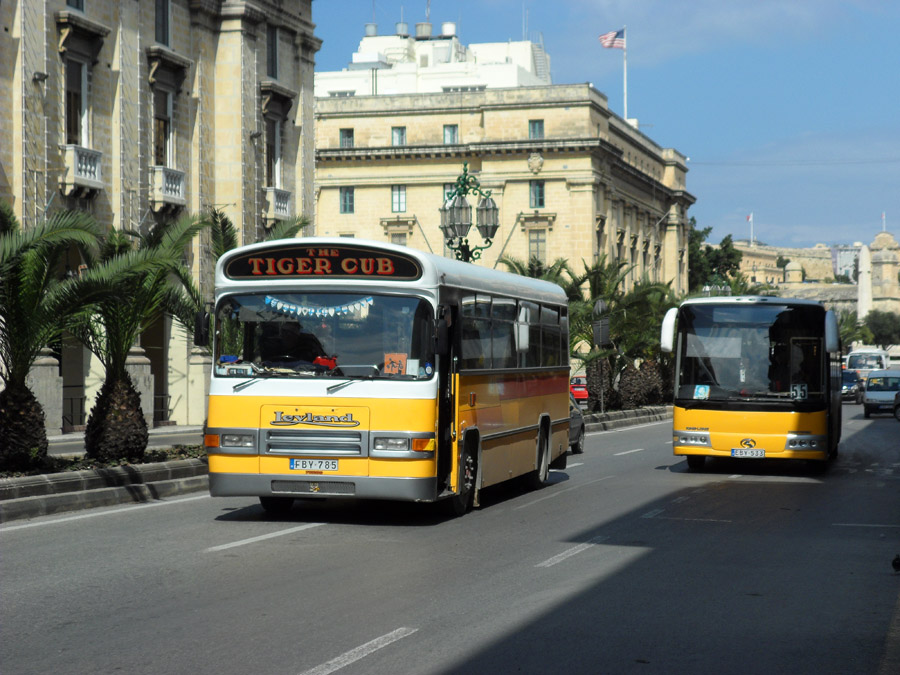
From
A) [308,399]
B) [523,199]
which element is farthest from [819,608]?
[523,199]

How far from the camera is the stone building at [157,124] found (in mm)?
28969

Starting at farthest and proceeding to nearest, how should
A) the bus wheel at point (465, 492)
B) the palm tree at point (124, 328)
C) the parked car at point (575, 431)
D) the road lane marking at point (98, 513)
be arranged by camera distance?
the parked car at point (575, 431) → the palm tree at point (124, 328) → the bus wheel at point (465, 492) → the road lane marking at point (98, 513)

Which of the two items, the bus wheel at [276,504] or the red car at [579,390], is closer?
the bus wheel at [276,504]

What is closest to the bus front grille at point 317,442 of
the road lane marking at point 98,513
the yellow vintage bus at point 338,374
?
the yellow vintage bus at point 338,374

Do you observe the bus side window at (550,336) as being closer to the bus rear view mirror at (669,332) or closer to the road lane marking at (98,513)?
the bus rear view mirror at (669,332)

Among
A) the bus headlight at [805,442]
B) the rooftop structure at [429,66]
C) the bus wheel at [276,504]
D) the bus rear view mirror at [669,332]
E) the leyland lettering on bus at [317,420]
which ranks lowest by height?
the bus wheel at [276,504]

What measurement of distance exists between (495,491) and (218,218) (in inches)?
301

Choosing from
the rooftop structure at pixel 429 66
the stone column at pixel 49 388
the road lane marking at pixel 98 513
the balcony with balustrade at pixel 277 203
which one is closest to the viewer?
the road lane marking at pixel 98 513

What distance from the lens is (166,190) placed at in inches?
1355

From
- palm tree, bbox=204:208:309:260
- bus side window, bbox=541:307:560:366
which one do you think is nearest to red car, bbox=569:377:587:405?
palm tree, bbox=204:208:309:260

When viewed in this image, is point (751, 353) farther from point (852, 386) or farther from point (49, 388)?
point (852, 386)

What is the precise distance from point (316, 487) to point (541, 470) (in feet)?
20.0

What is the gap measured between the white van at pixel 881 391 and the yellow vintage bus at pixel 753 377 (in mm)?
31773

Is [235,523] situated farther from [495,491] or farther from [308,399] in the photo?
[495,491]
